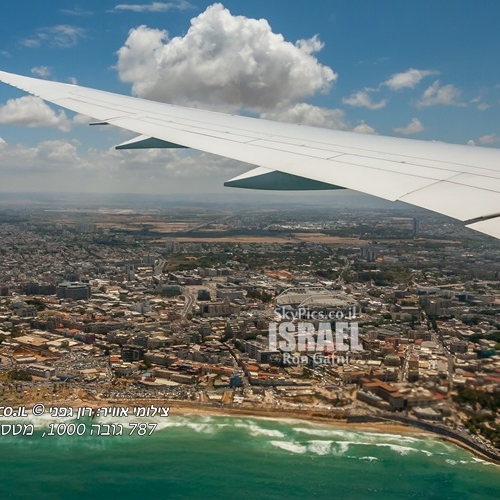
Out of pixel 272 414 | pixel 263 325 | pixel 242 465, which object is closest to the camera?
pixel 242 465

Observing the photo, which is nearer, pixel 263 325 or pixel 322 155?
pixel 322 155

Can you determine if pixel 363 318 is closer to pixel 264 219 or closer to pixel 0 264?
pixel 0 264

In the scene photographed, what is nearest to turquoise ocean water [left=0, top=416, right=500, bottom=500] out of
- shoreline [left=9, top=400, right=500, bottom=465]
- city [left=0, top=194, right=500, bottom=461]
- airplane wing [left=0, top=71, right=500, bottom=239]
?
shoreline [left=9, top=400, right=500, bottom=465]

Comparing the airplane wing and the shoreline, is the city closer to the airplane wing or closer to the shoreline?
the shoreline

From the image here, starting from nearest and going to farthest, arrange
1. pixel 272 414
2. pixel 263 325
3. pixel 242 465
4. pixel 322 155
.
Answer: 1. pixel 322 155
2. pixel 242 465
3. pixel 272 414
4. pixel 263 325

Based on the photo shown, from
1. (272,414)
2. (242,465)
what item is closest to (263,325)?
(272,414)

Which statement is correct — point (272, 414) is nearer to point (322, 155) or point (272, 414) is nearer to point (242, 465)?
point (242, 465)

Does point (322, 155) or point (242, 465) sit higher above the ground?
point (322, 155)
